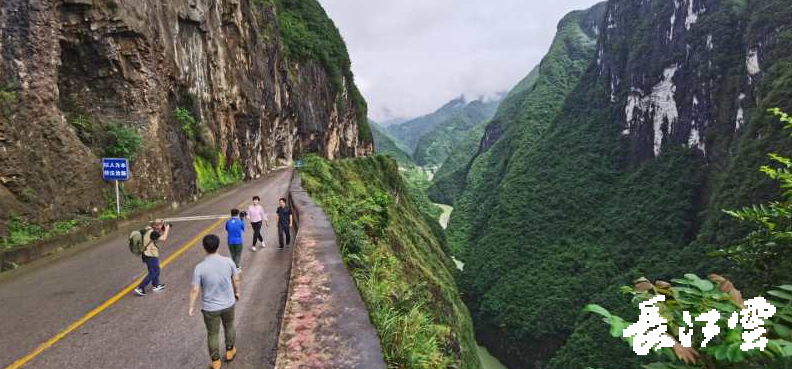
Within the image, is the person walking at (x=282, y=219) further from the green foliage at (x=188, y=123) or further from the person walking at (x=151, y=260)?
the green foliage at (x=188, y=123)

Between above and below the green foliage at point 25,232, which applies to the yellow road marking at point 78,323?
below

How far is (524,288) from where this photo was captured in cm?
8181

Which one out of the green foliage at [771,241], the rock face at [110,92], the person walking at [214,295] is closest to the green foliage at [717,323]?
the green foliage at [771,241]

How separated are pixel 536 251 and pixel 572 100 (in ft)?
281

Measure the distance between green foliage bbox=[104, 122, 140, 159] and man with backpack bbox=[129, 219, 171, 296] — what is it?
8.85 meters

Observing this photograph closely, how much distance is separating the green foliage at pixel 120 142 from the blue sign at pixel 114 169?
1.48 meters

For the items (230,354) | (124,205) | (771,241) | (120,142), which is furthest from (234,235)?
(120,142)

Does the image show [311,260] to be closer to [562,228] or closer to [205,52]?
[205,52]

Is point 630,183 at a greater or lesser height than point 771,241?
lesser

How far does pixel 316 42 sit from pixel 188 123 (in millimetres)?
44170

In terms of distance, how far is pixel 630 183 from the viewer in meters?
114

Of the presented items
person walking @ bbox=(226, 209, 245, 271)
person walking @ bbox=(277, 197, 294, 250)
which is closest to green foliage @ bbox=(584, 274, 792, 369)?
person walking @ bbox=(226, 209, 245, 271)

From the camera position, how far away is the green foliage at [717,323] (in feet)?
5.35

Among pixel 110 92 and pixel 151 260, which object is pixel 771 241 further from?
pixel 110 92
